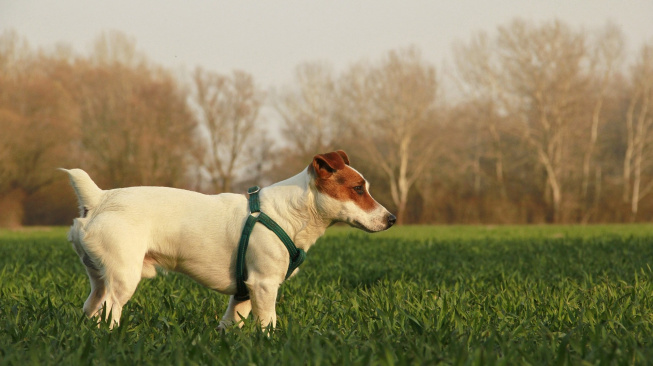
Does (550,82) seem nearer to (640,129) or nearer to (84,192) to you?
(640,129)

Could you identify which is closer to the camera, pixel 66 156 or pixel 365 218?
pixel 365 218

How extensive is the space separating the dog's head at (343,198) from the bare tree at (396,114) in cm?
4132

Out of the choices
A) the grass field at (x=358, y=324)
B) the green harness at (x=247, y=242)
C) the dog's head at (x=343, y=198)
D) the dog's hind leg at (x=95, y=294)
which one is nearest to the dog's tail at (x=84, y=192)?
the dog's hind leg at (x=95, y=294)

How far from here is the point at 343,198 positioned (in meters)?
4.81

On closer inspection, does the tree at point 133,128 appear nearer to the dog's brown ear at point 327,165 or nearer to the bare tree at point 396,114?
the bare tree at point 396,114

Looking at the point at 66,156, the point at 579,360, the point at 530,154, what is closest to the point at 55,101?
the point at 66,156

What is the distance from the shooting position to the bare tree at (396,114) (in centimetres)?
4634

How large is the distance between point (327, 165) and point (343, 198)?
0.30m

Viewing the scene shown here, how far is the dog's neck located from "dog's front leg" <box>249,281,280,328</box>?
0.47m

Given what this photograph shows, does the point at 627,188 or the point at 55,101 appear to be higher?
the point at 55,101

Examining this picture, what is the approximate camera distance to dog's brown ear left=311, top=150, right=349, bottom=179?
4.73 meters

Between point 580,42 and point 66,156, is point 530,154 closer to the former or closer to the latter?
point 580,42

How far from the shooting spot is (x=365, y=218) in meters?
4.80

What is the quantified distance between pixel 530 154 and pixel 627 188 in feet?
26.1
